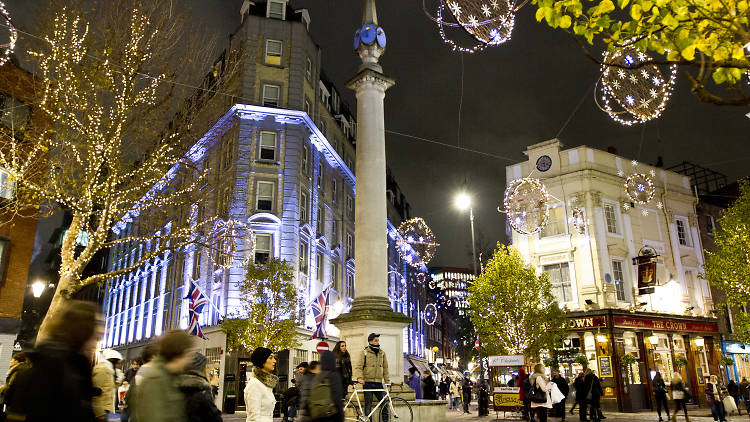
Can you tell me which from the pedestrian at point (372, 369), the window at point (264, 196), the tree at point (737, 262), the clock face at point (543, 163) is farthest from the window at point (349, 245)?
the pedestrian at point (372, 369)

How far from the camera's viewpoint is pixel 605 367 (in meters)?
27.7

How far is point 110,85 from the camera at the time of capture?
13141mm

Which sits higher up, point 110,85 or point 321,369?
point 110,85

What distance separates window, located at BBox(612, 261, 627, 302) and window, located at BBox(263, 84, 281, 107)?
865 inches

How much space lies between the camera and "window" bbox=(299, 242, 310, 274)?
3042 cm

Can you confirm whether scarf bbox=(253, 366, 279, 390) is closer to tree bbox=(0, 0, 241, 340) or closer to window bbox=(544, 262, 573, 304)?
tree bbox=(0, 0, 241, 340)

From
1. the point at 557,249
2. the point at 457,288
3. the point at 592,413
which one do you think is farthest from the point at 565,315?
the point at 457,288

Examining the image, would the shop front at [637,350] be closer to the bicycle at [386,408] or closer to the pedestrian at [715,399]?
the pedestrian at [715,399]

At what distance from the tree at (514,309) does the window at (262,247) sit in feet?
38.0

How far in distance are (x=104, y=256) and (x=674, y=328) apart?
55.7 metres

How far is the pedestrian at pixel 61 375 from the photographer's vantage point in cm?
322

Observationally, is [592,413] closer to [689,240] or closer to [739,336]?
[739,336]

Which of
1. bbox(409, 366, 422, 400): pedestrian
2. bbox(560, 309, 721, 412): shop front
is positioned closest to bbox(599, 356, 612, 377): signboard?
bbox(560, 309, 721, 412): shop front

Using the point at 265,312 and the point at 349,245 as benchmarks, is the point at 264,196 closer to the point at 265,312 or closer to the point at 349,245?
the point at 265,312
